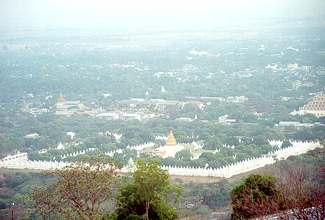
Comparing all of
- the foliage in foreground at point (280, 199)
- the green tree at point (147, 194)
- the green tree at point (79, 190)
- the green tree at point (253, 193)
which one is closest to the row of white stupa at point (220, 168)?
the foliage in foreground at point (280, 199)

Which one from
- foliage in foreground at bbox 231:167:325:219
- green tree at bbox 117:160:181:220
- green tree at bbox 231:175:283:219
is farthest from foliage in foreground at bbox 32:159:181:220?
foliage in foreground at bbox 231:167:325:219

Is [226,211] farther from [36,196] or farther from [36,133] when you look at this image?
[36,133]

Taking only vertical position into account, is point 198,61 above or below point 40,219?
below

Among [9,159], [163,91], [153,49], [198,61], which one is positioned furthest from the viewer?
[153,49]

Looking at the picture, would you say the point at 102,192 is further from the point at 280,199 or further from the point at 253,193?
the point at 280,199

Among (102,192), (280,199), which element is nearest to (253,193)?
(280,199)

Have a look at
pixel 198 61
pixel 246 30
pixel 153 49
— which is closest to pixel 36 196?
pixel 198 61
